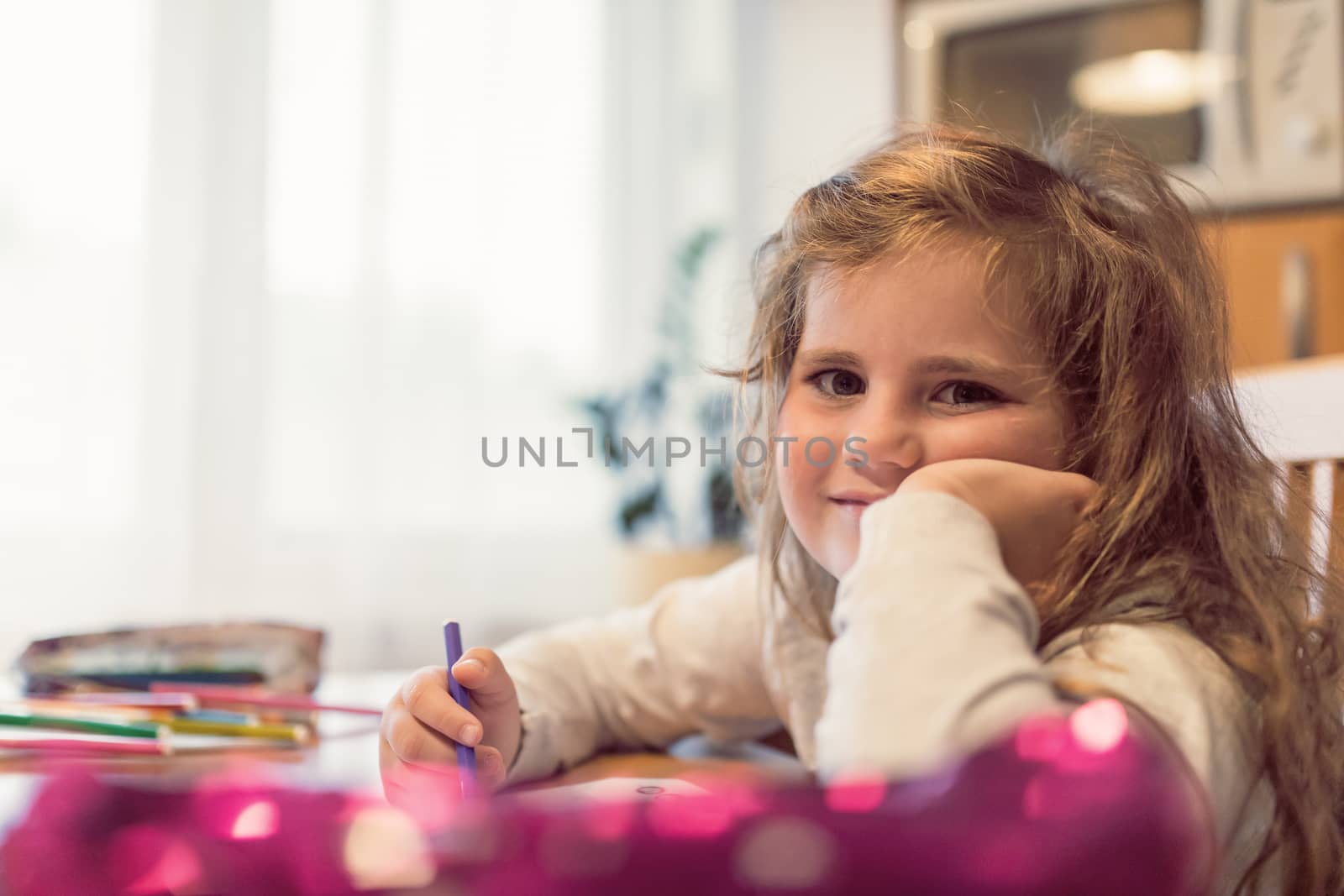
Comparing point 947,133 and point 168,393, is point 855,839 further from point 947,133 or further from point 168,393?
point 168,393

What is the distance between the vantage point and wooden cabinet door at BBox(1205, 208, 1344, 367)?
1742 mm

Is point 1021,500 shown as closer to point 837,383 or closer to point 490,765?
point 837,383

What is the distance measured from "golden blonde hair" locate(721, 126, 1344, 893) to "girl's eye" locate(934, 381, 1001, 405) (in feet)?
0.15

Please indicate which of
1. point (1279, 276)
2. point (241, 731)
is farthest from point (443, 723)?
point (1279, 276)

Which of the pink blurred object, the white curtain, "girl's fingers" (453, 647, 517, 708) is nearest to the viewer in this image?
the pink blurred object

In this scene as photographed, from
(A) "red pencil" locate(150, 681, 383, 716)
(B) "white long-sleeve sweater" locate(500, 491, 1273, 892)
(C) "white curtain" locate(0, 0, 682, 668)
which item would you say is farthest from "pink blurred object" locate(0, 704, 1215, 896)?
(C) "white curtain" locate(0, 0, 682, 668)

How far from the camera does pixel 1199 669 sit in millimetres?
427

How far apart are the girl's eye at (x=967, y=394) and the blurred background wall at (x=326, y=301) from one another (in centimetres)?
34

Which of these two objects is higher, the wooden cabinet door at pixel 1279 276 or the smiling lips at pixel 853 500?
the wooden cabinet door at pixel 1279 276

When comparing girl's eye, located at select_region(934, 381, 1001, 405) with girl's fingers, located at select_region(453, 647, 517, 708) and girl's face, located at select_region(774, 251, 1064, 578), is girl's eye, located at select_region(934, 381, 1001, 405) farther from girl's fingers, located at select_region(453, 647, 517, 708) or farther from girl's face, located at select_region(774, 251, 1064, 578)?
girl's fingers, located at select_region(453, 647, 517, 708)

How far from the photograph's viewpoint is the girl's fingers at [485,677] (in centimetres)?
58

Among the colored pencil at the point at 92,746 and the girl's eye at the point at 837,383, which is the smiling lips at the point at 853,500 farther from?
the colored pencil at the point at 92,746

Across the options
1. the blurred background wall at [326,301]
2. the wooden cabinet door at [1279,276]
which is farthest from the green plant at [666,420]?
the wooden cabinet door at [1279,276]

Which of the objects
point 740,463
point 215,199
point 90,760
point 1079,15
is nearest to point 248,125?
point 215,199
